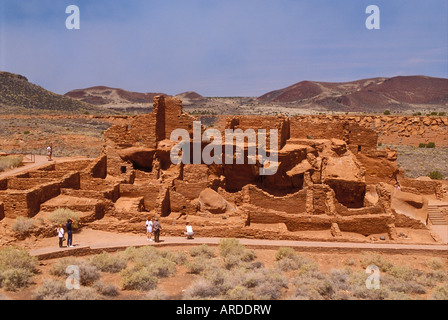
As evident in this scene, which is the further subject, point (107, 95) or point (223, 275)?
point (107, 95)

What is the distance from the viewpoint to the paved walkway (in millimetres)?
11406

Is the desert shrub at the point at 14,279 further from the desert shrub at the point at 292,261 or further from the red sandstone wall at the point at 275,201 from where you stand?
the red sandstone wall at the point at 275,201

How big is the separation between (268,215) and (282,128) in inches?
242

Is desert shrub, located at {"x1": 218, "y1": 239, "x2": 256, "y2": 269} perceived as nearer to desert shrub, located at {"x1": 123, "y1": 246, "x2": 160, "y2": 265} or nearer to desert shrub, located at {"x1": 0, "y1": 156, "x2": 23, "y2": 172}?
desert shrub, located at {"x1": 123, "y1": 246, "x2": 160, "y2": 265}

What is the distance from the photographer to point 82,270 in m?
9.11

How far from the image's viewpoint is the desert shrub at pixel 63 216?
12.3m

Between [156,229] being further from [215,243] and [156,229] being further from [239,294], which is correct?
[239,294]

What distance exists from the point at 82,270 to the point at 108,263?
87 centimetres

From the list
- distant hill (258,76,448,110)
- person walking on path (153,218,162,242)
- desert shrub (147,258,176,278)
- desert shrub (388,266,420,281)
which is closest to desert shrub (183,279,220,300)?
desert shrub (147,258,176,278)

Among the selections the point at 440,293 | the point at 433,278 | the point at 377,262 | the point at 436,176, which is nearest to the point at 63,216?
the point at 377,262

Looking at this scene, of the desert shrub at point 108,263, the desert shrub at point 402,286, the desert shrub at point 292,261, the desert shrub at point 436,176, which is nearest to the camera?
the desert shrub at point 402,286

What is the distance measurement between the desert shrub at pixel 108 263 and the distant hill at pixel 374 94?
86.4 metres

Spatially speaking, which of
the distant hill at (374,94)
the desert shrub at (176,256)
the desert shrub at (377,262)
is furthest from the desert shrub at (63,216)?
the distant hill at (374,94)
